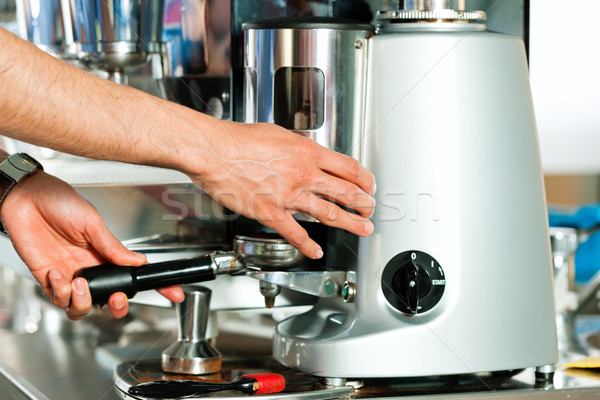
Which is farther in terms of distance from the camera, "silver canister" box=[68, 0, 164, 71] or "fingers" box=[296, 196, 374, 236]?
"silver canister" box=[68, 0, 164, 71]

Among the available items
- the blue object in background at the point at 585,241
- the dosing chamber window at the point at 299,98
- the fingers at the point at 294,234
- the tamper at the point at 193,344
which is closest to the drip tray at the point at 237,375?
the tamper at the point at 193,344

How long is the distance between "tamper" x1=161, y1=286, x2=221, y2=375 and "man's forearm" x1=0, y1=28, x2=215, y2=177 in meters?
0.20

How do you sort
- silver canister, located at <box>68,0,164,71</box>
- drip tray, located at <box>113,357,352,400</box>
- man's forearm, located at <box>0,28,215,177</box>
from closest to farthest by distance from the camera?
man's forearm, located at <box>0,28,215,177</box> → drip tray, located at <box>113,357,352,400</box> → silver canister, located at <box>68,0,164,71</box>

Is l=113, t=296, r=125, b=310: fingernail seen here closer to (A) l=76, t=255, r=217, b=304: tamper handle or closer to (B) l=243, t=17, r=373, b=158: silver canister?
(A) l=76, t=255, r=217, b=304: tamper handle

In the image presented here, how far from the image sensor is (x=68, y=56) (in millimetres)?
761

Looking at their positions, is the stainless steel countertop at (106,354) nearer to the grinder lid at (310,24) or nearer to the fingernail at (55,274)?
the fingernail at (55,274)

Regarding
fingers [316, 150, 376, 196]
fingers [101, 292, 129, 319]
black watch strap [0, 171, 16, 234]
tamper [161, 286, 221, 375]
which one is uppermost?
fingers [316, 150, 376, 196]

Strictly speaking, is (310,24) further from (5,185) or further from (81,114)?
(5,185)

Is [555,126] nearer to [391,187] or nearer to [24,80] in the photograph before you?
[391,187]

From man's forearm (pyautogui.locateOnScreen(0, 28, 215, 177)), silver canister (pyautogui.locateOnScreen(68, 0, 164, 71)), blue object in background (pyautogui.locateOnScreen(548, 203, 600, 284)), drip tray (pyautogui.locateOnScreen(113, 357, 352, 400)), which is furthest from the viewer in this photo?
blue object in background (pyautogui.locateOnScreen(548, 203, 600, 284))

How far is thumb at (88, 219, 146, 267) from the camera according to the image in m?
0.65

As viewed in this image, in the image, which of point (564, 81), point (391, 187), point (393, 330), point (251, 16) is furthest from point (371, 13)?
point (564, 81)

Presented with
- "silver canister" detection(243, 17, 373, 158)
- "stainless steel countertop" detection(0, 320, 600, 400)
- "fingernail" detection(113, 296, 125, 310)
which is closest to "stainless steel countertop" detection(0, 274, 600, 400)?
"stainless steel countertop" detection(0, 320, 600, 400)

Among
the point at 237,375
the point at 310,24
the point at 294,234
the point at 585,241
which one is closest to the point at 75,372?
the point at 237,375
